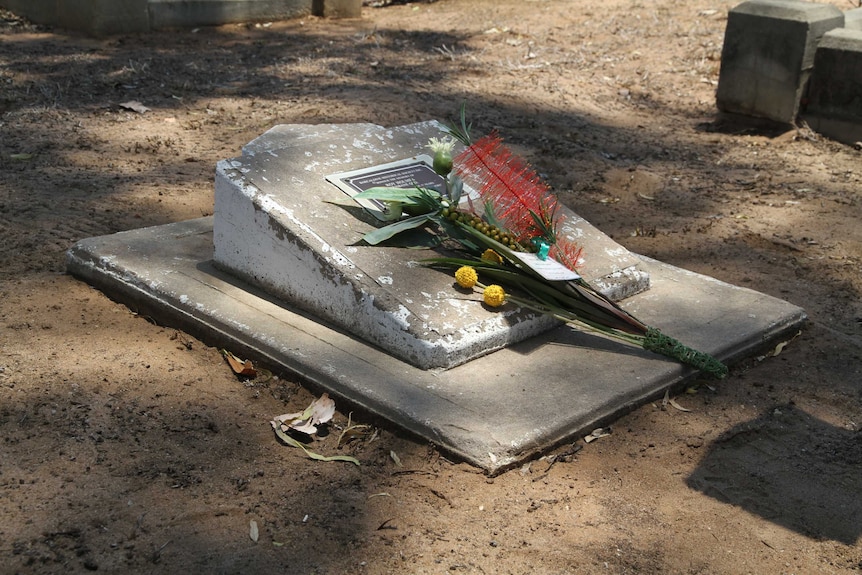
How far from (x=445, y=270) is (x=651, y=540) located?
1243mm

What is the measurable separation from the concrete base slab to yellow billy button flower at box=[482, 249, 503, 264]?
0.31 metres

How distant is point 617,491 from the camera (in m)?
2.73

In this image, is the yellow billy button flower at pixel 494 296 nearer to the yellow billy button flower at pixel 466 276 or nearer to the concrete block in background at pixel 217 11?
the yellow billy button flower at pixel 466 276

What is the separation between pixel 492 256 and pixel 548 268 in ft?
0.71

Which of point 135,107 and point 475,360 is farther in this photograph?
point 135,107

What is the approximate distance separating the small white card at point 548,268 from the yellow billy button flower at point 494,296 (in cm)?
13

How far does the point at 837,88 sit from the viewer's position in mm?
6188

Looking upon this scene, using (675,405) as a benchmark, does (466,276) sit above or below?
above

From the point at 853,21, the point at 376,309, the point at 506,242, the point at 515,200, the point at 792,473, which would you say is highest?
the point at 853,21

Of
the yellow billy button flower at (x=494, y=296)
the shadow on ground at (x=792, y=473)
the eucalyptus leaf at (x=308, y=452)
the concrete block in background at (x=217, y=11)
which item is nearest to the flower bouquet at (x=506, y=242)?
the yellow billy button flower at (x=494, y=296)

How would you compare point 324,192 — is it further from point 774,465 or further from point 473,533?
point 774,465

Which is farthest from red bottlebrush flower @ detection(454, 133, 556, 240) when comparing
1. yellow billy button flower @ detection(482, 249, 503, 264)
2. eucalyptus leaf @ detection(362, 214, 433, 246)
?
eucalyptus leaf @ detection(362, 214, 433, 246)

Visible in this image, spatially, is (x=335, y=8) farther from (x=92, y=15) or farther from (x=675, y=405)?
(x=675, y=405)

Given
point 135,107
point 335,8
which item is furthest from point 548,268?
point 335,8
